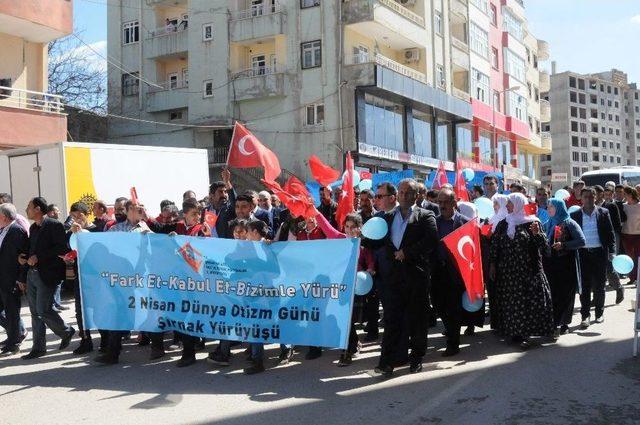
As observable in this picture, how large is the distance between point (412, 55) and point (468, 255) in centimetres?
3008

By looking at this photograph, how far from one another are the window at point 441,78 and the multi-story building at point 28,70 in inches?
833

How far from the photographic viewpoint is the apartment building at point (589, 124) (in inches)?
4528

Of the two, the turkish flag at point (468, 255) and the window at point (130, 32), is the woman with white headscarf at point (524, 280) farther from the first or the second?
the window at point (130, 32)

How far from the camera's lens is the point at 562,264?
8.76 m

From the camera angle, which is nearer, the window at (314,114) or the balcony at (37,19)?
the balcony at (37,19)

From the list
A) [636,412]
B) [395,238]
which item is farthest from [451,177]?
[636,412]

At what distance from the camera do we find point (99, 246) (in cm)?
804

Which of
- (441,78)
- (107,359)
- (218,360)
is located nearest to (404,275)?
(218,360)

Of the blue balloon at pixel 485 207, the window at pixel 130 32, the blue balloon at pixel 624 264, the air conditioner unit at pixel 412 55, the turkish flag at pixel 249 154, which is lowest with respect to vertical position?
the blue balloon at pixel 624 264

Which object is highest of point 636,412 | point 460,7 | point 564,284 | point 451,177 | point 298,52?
point 460,7

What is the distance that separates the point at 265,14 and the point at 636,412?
96.0ft

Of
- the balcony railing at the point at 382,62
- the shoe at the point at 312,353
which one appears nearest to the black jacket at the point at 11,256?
the shoe at the point at 312,353

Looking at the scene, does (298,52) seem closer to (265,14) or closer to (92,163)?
(265,14)

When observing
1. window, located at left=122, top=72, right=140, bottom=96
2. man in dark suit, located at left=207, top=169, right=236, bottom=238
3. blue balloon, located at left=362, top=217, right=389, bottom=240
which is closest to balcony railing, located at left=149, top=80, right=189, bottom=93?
window, located at left=122, top=72, right=140, bottom=96
